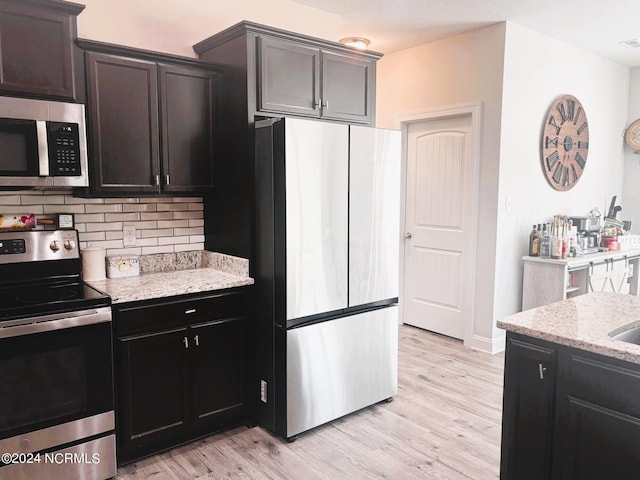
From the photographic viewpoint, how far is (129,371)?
2473mm

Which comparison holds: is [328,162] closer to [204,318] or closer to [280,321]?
[280,321]

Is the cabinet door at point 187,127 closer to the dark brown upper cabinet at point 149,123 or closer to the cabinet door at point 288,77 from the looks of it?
the dark brown upper cabinet at point 149,123

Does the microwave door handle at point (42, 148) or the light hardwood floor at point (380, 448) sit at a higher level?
the microwave door handle at point (42, 148)

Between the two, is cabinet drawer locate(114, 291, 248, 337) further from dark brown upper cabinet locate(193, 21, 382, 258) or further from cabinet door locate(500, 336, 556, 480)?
cabinet door locate(500, 336, 556, 480)

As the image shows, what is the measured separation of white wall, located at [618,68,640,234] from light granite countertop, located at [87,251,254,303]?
5055 millimetres

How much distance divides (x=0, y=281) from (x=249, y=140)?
4.87 feet

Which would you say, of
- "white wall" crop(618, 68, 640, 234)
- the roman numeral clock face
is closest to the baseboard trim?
the roman numeral clock face

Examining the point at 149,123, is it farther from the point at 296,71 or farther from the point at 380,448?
the point at 380,448

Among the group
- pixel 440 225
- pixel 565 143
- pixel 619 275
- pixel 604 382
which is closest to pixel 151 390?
pixel 604 382

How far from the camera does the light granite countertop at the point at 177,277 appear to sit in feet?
8.40

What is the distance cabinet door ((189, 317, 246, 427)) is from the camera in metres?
2.72

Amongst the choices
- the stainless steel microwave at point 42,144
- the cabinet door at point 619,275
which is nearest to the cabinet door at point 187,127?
the stainless steel microwave at point 42,144

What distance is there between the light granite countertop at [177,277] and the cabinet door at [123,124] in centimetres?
53

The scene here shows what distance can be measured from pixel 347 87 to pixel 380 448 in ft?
7.43
